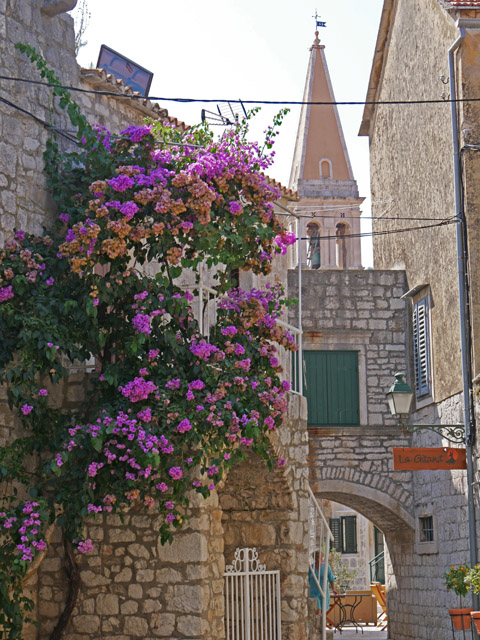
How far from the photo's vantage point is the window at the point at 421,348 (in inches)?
646

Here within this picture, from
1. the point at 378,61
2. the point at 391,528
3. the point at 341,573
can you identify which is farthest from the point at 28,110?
the point at 341,573

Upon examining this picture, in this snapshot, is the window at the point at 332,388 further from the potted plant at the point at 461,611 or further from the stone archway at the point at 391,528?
the potted plant at the point at 461,611

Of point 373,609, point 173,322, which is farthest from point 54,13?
point 373,609

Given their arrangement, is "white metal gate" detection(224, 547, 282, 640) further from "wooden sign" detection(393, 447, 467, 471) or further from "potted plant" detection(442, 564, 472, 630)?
"potted plant" detection(442, 564, 472, 630)

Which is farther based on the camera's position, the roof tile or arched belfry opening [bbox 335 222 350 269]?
arched belfry opening [bbox 335 222 350 269]

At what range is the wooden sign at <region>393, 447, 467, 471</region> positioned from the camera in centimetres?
1264

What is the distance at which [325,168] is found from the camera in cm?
2920

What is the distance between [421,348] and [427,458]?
394cm

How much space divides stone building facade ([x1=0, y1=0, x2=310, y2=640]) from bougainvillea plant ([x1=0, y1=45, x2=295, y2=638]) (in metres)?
0.22

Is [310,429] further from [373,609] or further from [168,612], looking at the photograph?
[168,612]

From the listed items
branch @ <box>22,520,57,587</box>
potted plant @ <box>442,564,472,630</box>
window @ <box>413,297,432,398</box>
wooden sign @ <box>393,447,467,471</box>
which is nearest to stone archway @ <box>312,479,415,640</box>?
window @ <box>413,297,432,398</box>

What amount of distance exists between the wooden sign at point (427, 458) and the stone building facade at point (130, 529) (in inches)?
91.1

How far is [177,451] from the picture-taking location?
8352 mm

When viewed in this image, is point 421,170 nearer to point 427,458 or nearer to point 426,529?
point 427,458
